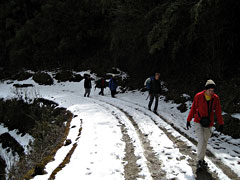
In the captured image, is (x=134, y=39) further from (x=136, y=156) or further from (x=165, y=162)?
(x=165, y=162)

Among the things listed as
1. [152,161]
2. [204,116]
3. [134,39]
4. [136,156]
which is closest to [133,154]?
[136,156]

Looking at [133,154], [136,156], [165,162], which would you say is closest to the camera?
[165,162]

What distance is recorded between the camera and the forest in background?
886 cm

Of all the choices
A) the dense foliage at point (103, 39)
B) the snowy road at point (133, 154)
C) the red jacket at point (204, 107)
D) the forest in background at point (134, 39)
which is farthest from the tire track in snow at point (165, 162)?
the dense foliage at point (103, 39)

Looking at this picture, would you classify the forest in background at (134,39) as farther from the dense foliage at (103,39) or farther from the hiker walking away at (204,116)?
the hiker walking away at (204,116)

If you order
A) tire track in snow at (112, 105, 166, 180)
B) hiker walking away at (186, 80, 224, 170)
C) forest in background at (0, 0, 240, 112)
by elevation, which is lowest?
tire track in snow at (112, 105, 166, 180)

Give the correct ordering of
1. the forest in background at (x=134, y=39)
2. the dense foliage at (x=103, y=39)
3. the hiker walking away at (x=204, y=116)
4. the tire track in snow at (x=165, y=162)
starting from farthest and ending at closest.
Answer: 1. the dense foliage at (x=103, y=39)
2. the forest in background at (x=134, y=39)
3. the hiker walking away at (x=204, y=116)
4. the tire track in snow at (x=165, y=162)

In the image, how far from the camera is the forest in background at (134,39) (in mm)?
8859

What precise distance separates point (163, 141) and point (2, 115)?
527 inches

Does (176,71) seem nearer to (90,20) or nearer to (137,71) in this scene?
(137,71)

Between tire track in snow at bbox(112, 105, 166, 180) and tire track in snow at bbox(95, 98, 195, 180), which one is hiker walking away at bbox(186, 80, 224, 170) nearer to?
tire track in snow at bbox(95, 98, 195, 180)

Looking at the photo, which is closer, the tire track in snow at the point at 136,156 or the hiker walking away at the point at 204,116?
the tire track in snow at the point at 136,156

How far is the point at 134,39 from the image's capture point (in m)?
13.4

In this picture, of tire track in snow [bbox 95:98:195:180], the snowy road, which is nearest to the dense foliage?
the snowy road
